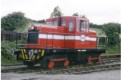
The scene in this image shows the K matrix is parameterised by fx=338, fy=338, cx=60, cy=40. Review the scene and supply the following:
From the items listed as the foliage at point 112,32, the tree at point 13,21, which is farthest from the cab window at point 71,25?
the foliage at point 112,32

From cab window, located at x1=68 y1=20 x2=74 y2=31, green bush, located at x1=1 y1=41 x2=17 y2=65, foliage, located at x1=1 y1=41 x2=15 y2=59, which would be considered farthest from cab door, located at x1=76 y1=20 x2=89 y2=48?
foliage, located at x1=1 y1=41 x2=15 y2=59

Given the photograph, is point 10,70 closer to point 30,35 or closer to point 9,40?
point 30,35

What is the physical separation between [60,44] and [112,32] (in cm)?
1652

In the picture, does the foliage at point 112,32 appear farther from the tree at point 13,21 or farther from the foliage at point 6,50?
the foliage at point 6,50

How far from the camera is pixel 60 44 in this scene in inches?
759

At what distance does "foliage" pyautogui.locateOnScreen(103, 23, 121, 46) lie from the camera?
34.5 meters

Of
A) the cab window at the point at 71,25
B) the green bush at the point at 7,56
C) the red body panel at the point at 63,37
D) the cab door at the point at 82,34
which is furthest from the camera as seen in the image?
the green bush at the point at 7,56

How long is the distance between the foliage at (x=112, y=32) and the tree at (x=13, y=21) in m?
9.48

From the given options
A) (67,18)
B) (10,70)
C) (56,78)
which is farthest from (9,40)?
(56,78)

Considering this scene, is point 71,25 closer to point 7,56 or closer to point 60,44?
point 60,44

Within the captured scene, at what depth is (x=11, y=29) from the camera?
1120 inches

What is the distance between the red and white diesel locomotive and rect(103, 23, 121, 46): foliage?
510 inches

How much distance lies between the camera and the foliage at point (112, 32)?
34.5m

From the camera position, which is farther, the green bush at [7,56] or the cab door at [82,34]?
the green bush at [7,56]
